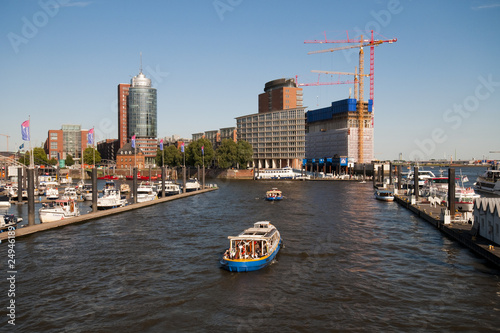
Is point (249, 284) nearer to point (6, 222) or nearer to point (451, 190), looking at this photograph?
point (451, 190)

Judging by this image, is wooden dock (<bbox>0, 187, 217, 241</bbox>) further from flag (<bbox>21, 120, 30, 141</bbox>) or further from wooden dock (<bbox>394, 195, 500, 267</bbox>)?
wooden dock (<bbox>394, 195, 500, 267</bbox>)

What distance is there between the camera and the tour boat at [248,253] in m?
32.2

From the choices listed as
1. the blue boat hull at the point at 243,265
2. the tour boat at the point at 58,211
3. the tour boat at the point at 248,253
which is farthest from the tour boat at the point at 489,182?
the tour boat at the point at 58,211

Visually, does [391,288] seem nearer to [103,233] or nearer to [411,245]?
[411,245]

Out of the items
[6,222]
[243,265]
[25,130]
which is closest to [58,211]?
[6,222]

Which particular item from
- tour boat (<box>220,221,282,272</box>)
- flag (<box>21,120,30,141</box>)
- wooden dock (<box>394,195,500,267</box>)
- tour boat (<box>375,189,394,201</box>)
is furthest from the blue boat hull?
tour boat (<box>375,189,394,201</box>)

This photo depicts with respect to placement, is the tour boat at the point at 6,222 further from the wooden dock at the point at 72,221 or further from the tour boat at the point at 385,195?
the tour boat at the point at 385,195

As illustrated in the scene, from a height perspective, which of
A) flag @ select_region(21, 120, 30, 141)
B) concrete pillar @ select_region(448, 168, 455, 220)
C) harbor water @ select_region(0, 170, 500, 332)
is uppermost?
flag @ select_region(21, 120, 30, 141)

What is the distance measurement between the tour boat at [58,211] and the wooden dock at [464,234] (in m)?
50.4

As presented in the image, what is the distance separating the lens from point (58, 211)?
55.7 m

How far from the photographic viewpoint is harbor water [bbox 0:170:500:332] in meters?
23.7

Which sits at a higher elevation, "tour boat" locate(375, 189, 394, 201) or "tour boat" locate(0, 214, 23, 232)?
"tour boat" locate(0, 214, 23, 232)

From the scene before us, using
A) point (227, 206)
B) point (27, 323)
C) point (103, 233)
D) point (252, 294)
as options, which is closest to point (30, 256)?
point (103, 233)

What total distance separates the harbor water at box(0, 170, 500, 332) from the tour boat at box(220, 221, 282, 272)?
77 centimetres
